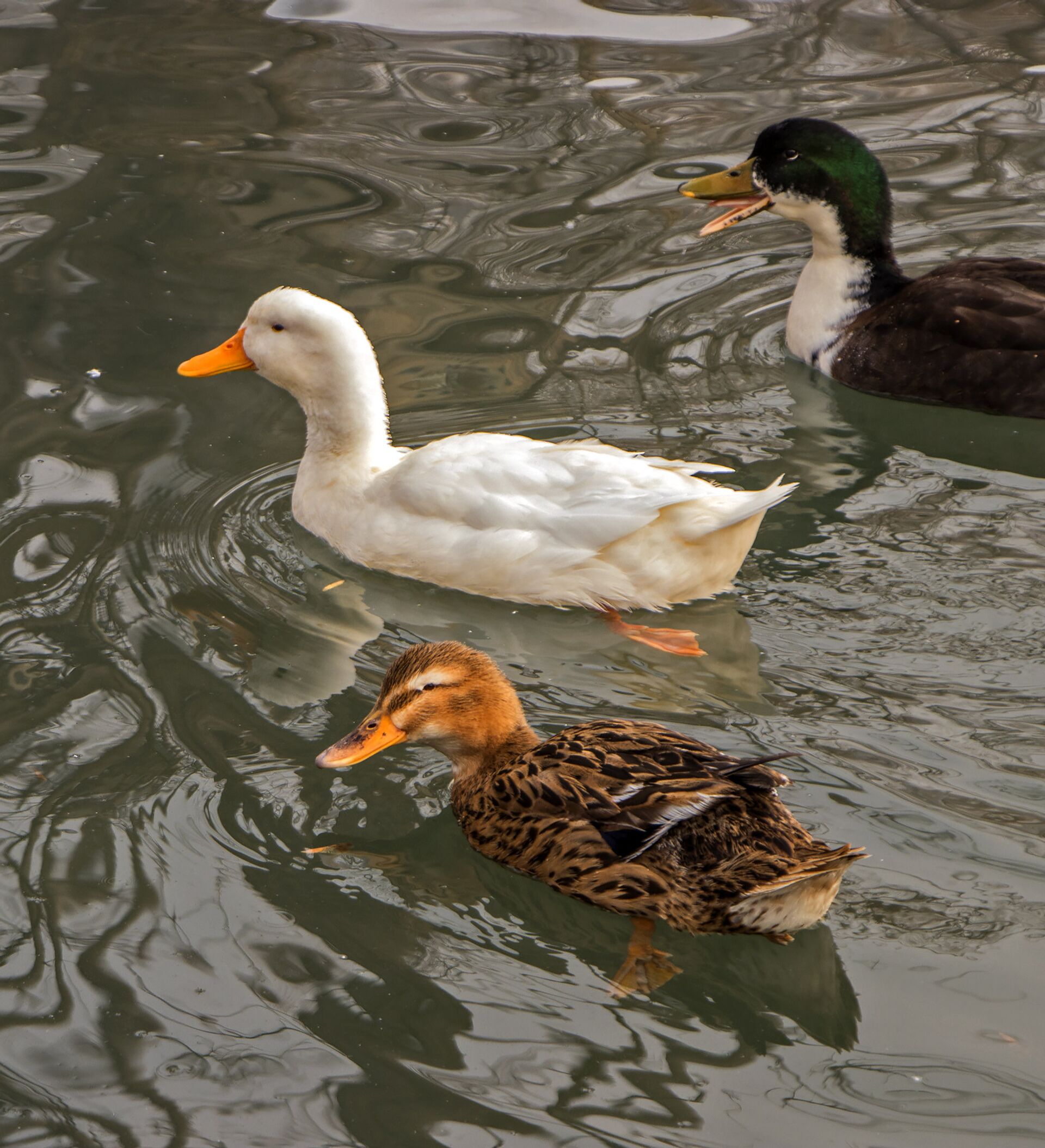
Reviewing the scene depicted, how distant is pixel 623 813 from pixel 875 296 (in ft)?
14.0

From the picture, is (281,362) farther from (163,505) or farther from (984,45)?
(984,45)

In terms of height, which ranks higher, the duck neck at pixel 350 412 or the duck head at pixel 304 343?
the duck head at pixel 304 343

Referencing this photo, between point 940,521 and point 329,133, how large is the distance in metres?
5.52

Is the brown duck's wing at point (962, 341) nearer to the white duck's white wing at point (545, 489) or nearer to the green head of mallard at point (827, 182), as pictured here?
the green head of mallard at point (827, 182)

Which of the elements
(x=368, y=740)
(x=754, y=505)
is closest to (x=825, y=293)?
(x=754, y=505)

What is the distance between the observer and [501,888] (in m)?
4.43

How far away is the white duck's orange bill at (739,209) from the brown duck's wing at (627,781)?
159 inches

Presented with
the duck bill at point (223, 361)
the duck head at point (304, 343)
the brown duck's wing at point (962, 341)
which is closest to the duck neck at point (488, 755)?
the duck head at point (304, 343)

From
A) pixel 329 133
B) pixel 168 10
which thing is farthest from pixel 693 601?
pixel 168 10

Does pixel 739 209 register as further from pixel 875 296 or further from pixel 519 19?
pixel 519 19

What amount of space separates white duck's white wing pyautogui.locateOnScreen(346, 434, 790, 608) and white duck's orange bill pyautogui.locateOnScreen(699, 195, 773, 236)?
243 centimetres

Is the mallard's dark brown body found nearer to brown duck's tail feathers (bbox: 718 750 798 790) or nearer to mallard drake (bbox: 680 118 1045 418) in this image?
brown duck's tail feathers (bbox: 718 750 798 790)

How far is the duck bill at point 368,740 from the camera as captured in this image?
4.54 metres

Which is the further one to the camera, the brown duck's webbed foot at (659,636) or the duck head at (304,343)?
the duck head at (304,343)
